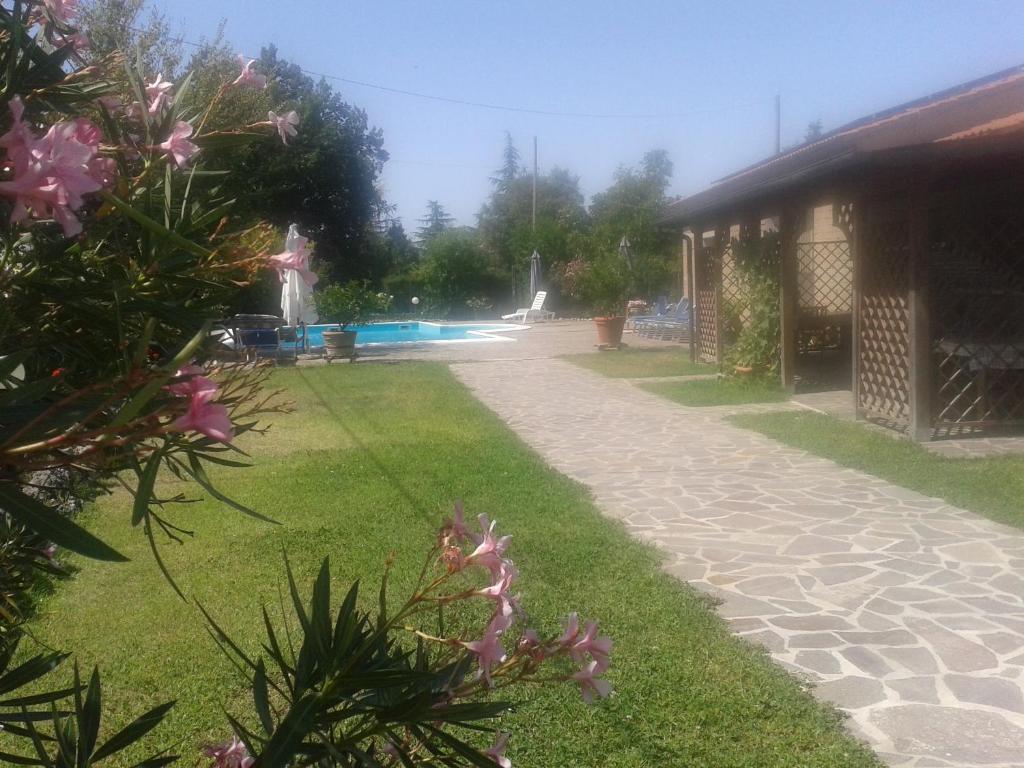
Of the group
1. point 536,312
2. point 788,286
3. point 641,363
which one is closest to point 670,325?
point 641,363

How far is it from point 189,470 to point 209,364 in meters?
0.25

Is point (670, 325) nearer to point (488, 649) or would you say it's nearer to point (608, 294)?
point (608, 294)

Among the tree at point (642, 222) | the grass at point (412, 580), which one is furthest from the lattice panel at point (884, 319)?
the tree at point (642, 222)

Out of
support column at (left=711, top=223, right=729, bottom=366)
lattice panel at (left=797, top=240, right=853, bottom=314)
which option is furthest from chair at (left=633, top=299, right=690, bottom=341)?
support column at (left=711, top=223, right=729, bottom=366)

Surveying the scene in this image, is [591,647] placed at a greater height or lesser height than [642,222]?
lesser

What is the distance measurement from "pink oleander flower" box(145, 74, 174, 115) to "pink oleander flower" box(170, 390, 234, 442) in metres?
0.76

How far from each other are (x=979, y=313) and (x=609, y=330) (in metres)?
11.8

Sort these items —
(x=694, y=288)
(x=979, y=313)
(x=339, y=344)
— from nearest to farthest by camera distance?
1. (x=979, y=313)
2. (x=694, y=288)
3. (x=339, y=344)

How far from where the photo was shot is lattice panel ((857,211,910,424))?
974 centimetres

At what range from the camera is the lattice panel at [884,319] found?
974 centimetres

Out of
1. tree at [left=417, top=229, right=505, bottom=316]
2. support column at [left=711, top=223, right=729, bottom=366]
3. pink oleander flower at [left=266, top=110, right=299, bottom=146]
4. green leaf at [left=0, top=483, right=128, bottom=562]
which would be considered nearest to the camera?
green leaf at [left=0, top=483, right=128, bottom=562]

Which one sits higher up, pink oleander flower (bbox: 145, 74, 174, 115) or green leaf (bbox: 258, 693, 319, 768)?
pink oleander flower (bbox: 145, 74, 174, 115)

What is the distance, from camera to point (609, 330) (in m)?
21.0

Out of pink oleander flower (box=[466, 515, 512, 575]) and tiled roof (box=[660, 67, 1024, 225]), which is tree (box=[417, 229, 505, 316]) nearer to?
tiled roof (box=[660, 67, 1024, 225])
